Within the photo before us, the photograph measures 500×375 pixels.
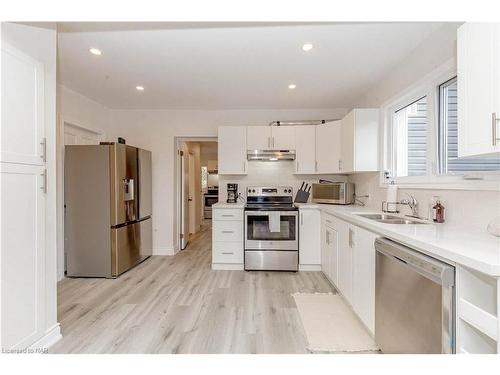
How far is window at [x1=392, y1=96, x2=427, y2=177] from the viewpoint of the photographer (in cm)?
246

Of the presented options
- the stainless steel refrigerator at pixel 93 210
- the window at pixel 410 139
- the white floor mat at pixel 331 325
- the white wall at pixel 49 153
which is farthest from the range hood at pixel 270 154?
the white wall at pixel 49 153

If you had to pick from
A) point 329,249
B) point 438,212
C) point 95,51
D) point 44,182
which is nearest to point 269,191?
point 329,249

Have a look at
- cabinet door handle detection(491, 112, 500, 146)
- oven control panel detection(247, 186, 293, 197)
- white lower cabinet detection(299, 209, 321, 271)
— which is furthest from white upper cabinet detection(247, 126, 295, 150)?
cabinet door handle detection(491, 112, 500, 146)

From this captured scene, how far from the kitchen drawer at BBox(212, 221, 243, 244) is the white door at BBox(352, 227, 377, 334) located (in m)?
1.68

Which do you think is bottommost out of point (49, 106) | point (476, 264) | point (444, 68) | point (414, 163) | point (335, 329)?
point (335, 329)

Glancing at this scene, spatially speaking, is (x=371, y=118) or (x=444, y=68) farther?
(x=371, y=118)

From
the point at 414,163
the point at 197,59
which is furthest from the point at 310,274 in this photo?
the point at 197,59

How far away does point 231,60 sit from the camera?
257 centimetres

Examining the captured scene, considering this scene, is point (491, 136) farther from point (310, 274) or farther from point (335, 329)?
point (310, 274)

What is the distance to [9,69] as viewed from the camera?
153 cm

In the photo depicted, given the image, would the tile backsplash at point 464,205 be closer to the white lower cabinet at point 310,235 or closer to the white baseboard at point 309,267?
the white lower cabinet at point 310,235

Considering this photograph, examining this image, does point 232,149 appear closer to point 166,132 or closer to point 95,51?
point 166,132

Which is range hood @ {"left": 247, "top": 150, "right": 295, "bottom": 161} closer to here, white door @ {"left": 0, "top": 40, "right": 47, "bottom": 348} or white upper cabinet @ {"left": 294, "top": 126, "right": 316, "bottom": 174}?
white upper cabinet @ {"left": 294, "top": 126, "right": 316, "bottom": 174}

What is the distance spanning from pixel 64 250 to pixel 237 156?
8.64 feet
